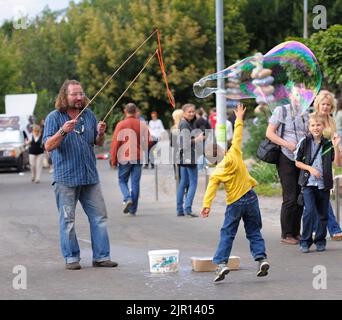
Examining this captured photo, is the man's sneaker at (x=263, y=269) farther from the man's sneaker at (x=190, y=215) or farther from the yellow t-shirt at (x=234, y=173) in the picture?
the man's sneaker at (x=190, y=215)

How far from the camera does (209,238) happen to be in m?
12.3

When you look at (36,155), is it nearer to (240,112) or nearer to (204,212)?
(240,112)

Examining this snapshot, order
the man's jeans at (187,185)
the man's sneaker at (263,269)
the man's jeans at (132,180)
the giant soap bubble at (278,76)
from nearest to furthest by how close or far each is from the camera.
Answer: the man's sneaker at (263,269) → the giant soap bubble at (278,76) → the man's jeans at (187,185) → the man's jeans at (132,180)

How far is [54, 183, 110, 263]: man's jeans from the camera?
987cm

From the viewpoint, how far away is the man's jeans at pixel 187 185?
1510cm

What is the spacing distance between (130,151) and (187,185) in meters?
1.11

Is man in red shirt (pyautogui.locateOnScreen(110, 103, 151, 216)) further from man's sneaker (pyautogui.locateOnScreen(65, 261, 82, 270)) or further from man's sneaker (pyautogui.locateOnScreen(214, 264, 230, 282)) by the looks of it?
man's sneaker (pyautogui.locateOnScreen(214, 264, 230, 282))

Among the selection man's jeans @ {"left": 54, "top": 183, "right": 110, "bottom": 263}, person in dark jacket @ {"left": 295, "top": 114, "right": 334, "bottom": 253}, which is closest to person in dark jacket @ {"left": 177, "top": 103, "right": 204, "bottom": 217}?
person in dark jacket @ {"left": 295, "top": 114, "right": 334, "bottom": 253}

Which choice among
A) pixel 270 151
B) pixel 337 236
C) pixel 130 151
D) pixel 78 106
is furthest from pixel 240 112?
pixel 130 151

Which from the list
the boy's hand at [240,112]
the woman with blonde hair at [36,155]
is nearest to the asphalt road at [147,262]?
the boy's hand at [240,112]

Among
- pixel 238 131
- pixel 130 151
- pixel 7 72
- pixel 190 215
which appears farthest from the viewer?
pixel 7 72

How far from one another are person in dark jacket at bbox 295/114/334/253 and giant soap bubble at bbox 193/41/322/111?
0.39 metres

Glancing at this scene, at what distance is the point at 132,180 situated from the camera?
50.7 ft

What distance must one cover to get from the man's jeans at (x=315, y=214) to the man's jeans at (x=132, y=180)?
193 inches
